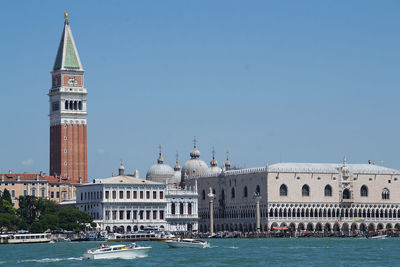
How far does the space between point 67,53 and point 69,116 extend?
11001 millimetres

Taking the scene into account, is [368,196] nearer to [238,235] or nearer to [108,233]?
[238,235]

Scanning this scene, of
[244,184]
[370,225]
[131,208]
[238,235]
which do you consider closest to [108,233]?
[131,208]

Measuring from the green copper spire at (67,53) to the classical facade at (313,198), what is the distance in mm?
33566

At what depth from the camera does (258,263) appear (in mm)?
94000

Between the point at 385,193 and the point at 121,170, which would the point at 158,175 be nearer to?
the point at 121,170

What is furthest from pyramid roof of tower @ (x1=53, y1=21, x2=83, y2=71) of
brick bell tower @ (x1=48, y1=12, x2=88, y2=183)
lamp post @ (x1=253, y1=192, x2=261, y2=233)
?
lamp post @ (x1=253, y1=192, x2=261, y2=233)

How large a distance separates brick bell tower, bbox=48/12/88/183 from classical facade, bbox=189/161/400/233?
24.9 meters

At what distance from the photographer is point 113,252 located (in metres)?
99.1

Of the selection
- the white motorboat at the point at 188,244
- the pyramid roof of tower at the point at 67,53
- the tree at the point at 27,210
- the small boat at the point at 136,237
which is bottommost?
the white motorboat at the point at 188,244

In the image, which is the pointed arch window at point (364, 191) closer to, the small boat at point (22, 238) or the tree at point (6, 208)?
the tree at point (6, 208)

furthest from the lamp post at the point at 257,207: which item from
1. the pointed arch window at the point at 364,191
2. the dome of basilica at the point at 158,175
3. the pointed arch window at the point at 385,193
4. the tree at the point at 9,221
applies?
the tree at the point at 9,221

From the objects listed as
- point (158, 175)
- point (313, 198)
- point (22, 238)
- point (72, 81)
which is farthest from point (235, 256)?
point (72, 81)

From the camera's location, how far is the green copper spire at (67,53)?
646 ft

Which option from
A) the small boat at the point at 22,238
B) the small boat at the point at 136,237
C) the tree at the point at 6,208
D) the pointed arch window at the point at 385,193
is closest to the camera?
the small boat at the point at 136,237
